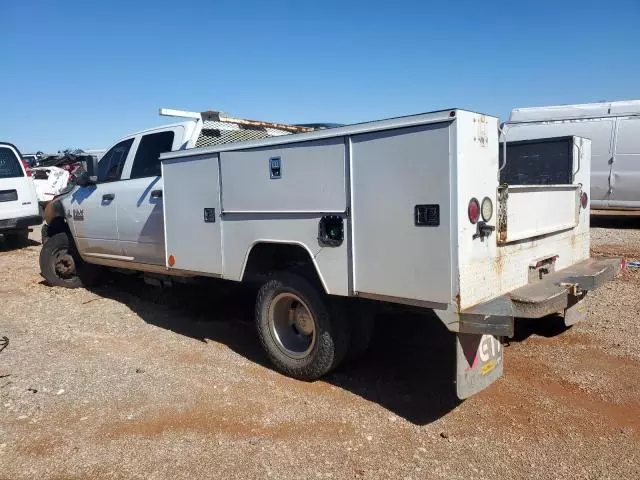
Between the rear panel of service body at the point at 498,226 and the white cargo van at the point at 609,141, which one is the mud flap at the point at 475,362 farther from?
the white cargo van at the point at 609,141

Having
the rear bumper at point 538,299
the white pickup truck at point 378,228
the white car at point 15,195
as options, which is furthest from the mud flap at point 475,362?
the white car at point 15,195

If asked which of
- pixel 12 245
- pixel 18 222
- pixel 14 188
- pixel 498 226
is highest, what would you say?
pixel 14 188

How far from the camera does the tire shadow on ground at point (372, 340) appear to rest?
4.15 meters

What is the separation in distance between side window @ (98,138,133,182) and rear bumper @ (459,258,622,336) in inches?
190

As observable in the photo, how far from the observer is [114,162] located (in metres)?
6.76

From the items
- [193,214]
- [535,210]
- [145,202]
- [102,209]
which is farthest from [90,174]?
[535,210]

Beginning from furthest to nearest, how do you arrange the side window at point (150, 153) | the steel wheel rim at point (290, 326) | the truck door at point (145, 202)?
the side window at point (150, 153)
the truck door at point (145, 202)
the steel wheel rim at point (290, 326)

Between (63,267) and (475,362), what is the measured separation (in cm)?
654

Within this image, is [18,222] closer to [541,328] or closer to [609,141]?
[541,328]

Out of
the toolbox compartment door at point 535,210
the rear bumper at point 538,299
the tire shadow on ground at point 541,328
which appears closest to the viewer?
the rear bumper at point 538,299

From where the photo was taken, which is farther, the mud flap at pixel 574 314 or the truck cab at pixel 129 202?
the truck cab at pixel 129 202

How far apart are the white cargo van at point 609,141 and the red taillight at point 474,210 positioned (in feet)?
30.1

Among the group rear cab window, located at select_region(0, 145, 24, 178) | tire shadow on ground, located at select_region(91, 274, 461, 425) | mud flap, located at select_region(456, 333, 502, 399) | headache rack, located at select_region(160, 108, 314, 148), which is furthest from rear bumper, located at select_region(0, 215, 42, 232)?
mud flap, located at select_region(456, 333, 502, 399)

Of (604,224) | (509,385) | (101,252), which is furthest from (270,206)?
(604,224)
